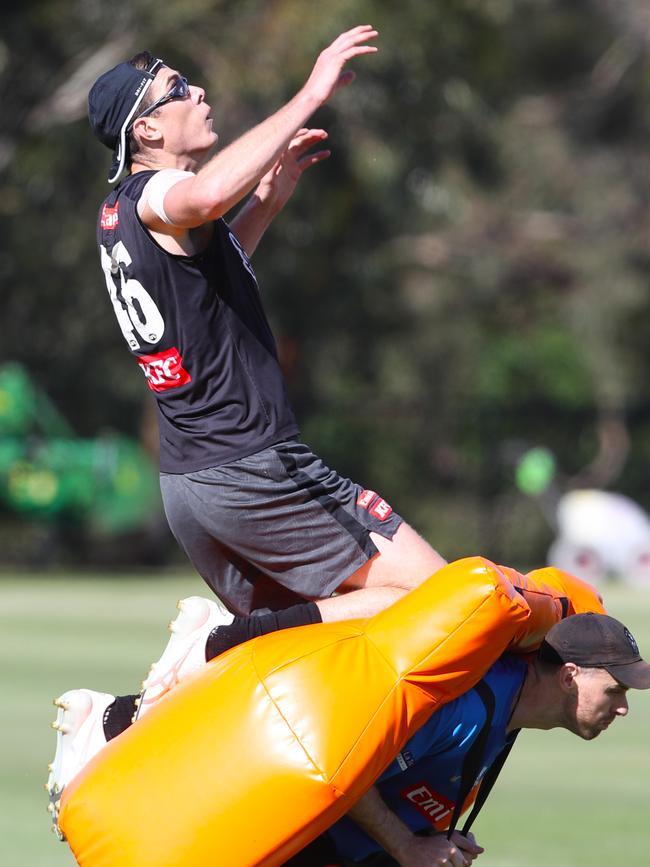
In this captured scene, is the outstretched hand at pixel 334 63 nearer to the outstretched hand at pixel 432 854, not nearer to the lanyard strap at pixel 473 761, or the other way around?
the lanyard strap at pixel 473 761

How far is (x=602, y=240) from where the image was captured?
1291 inches

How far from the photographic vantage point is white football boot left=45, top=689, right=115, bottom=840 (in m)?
5.38

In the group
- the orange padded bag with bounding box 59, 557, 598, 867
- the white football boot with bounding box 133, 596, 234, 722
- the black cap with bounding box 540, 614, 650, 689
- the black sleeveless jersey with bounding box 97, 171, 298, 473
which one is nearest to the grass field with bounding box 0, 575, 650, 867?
the white football boot with bounding box 133, 596, 234, 722

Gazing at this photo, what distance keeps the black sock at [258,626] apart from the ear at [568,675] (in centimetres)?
79

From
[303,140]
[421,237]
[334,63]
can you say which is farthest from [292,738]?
[421,237]

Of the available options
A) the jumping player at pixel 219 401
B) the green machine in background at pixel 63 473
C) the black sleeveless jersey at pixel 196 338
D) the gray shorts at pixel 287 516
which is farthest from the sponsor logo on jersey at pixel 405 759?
the green machine in background at pixel 63 473

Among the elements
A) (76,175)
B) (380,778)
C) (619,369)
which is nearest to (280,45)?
(76,175)

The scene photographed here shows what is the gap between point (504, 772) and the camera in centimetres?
898

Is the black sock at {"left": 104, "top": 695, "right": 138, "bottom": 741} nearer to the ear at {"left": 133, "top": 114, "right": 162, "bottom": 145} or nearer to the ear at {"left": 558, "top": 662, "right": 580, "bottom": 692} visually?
the ear at {"left": 558, "top": 662, "right": 580, "bottom": 692}

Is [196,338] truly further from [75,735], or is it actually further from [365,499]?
[75,735]

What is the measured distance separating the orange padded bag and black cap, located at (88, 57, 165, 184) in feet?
5.98

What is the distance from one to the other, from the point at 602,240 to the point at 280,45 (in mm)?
12183

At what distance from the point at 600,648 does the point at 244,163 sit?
1.85 metres

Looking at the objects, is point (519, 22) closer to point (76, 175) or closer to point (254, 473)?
point (76, 175)
